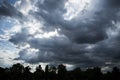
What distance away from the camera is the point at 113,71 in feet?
502

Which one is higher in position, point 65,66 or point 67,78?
point 65,66

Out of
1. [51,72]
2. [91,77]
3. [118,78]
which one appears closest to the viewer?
[118,78]

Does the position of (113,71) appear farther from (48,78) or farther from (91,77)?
(48,78)

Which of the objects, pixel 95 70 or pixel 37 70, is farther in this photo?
pixel 37 70

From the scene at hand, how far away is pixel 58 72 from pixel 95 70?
35151 millimetres

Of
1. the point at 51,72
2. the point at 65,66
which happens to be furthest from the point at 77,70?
the point at 51,72

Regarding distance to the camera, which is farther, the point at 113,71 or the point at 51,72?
the point at 51,72

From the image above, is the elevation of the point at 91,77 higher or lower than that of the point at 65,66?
lower

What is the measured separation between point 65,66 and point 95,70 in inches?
1333

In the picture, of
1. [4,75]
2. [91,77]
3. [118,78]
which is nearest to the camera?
[118,78]

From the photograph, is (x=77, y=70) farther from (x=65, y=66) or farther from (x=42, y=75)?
(x=42, y=75)

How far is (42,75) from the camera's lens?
600 feet

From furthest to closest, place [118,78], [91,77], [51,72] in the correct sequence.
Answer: [51,72] → [91,77] → [118,78]

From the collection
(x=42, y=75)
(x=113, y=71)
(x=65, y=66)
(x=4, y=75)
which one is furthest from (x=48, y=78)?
(x=113, y=71)
